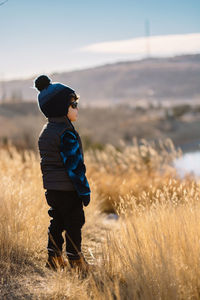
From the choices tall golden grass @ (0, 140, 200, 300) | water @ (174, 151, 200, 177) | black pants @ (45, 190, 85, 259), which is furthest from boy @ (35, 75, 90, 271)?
water @ (174, 151, 200, 177)

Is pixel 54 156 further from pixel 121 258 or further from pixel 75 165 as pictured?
pixel 121 258

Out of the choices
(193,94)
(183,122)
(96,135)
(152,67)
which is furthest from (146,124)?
(152,67)

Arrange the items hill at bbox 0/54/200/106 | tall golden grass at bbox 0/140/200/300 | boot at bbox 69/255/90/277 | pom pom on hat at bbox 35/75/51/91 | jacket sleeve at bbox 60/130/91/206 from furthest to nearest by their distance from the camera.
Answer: hill at bbox 0/54/200/106
pom pom on hat at bbox 35/75/51/91
boot at bbox 69/255/90/277
jacket sleeve at bbox 60/130/91/206
tall golden grass at bbox 0/140/200/300

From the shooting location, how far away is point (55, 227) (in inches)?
Answer: 151

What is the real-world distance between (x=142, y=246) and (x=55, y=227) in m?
0.87

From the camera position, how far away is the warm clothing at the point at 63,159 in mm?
3572

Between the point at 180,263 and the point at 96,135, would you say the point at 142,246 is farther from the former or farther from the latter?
the point at 96,135

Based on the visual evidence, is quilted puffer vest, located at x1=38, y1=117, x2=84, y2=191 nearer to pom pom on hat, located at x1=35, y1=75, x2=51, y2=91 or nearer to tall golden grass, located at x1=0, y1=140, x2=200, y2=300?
pom pom on hat, located at x1=35, y1=75, x2=51, y2=91

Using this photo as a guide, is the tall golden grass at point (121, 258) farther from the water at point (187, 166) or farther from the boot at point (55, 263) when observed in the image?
the water at point (187, 166)

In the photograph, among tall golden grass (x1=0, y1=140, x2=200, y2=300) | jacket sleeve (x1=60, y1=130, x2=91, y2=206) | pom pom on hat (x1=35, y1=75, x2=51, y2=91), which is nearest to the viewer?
tall golden grass (x1=0, y1=140, x2=200, y2=300)

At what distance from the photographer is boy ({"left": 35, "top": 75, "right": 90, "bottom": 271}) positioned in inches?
141

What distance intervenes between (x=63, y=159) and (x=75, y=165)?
11 cm

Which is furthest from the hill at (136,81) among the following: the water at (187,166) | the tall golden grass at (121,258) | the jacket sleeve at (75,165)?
the jacket sleeve at (75,165)

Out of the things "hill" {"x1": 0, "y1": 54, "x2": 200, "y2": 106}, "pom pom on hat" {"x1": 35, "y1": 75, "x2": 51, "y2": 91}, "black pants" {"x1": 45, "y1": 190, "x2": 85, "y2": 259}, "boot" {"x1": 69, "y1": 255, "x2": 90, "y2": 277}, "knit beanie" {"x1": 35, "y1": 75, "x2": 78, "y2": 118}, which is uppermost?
"hill" {"x1": 0, "y1": 54, "x2": 200, "y2": 106}
